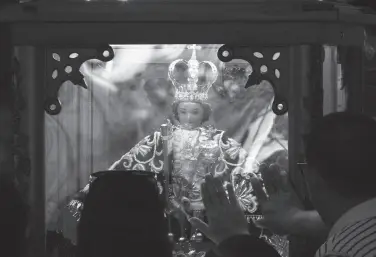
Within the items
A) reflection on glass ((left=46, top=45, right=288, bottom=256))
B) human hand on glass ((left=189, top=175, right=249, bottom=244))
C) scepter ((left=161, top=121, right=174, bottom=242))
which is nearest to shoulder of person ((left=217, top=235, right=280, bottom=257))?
human hand on glass ((left=189, top=175, right=249, bottom=244))

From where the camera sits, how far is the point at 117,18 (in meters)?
2.98

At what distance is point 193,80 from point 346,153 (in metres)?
2.38

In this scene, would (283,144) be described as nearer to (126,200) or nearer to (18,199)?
(18,199)

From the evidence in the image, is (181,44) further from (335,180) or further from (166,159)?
(335,180)

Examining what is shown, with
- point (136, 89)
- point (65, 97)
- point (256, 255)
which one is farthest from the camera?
point (136, 89)

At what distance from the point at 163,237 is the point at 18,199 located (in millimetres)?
941

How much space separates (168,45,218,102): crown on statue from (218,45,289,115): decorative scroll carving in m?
1.31

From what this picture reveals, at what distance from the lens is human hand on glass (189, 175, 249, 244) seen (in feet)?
6.17

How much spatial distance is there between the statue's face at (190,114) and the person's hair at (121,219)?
1.93 meters

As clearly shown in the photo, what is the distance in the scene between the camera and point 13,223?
10.2 ft

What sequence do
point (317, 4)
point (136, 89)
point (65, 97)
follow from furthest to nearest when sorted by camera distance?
point (136, 89), point (65, 97), point (317, 4)

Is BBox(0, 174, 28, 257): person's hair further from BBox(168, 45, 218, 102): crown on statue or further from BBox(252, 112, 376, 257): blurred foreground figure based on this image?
BBox(168, 45, 218, 102): crown on statue

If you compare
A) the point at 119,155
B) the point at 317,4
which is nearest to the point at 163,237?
the point at 317,4

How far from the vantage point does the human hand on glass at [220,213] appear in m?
1.88
